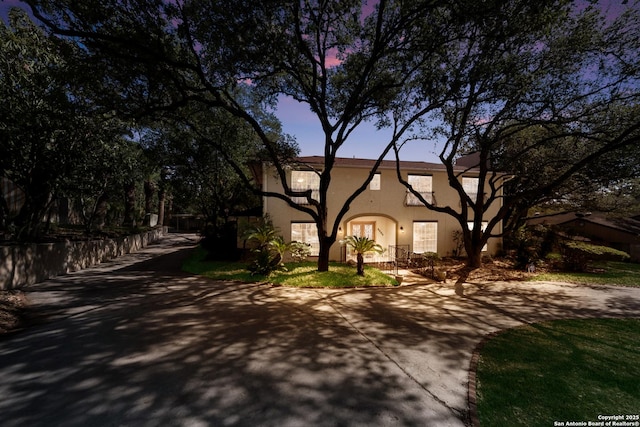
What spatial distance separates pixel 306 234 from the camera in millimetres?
15711


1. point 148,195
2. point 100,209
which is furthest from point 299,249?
point 148,195

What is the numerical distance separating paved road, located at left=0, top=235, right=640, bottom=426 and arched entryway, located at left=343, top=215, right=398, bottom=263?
7368 millimetres

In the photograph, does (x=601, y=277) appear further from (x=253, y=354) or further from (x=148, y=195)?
(x=148, y=195)

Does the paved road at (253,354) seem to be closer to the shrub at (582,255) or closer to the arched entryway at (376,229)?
the shrub at (582,255)

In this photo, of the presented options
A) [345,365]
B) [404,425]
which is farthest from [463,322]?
[404,425]

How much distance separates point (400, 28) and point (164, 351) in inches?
436

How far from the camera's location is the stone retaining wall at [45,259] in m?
8.80

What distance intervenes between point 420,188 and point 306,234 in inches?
320

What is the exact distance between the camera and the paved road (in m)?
3.55

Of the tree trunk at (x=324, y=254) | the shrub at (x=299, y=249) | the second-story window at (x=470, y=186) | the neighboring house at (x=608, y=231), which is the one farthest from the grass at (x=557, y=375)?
the neighboring house at (x=608, y=231)

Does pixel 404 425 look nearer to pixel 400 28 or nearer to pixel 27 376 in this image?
pixel 27 376

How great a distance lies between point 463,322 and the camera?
6.87 m

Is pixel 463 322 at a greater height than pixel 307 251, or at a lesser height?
lesser

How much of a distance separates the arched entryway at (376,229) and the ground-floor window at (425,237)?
1.50m
